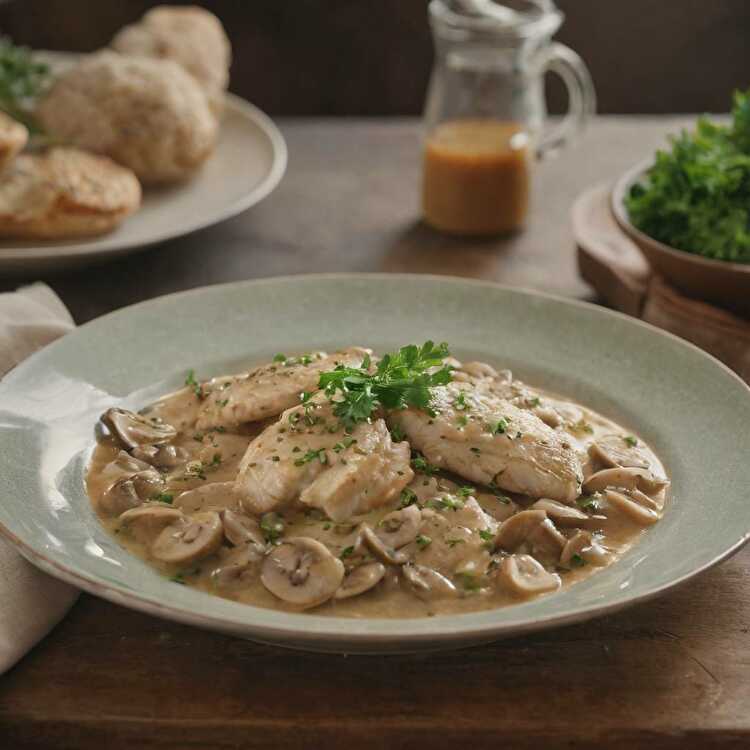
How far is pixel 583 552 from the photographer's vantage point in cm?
294

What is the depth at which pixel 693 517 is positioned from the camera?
303 cm

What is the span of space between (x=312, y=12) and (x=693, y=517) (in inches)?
308

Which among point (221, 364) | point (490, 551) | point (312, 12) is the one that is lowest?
point (312, 12)

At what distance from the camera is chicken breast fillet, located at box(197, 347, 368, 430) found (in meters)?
3.36

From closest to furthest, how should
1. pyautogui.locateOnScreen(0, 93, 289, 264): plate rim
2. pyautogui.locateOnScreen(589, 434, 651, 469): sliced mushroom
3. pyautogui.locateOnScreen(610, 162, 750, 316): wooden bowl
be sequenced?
pyautogui.locateOnScreen(589, 434, 651, 469): sliced mushroom
pyautogui.locateOnScreen(610, 162, 750, 316): wooden bowl
pyautogui.locateOnScreen(0, 93, 289, 264): plate rim

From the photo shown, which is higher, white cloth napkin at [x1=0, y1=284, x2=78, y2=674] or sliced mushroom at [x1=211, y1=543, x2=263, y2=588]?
sliced mushroom at [x1=211, y1=543, x2=263, y2=588]

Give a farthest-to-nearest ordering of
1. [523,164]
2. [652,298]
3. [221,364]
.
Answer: [523,164], [652,298], [221,364]

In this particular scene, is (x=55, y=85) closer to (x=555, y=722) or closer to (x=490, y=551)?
(x=490, y=551)

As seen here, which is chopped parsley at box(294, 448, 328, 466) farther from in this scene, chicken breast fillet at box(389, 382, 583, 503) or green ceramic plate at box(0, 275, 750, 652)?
green ceramic plate at box(0, 275, 750, 652)

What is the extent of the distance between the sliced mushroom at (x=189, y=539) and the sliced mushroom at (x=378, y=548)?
365 mm

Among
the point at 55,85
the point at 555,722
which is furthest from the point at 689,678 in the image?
the point at 55,85

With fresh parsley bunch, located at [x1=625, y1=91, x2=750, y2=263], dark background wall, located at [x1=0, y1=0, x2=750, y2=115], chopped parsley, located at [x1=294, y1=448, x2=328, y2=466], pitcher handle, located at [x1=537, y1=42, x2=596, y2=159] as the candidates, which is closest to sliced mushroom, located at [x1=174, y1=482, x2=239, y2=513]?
chopped parsley, located at [x1=294, y1=448, x2=328, y2=466]

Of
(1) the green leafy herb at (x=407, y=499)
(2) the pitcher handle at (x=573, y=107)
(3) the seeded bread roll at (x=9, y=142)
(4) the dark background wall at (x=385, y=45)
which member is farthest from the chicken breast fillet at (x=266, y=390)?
(4) the dark background wall at (x=385, y=45)

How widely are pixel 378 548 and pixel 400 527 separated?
0.11 metres
